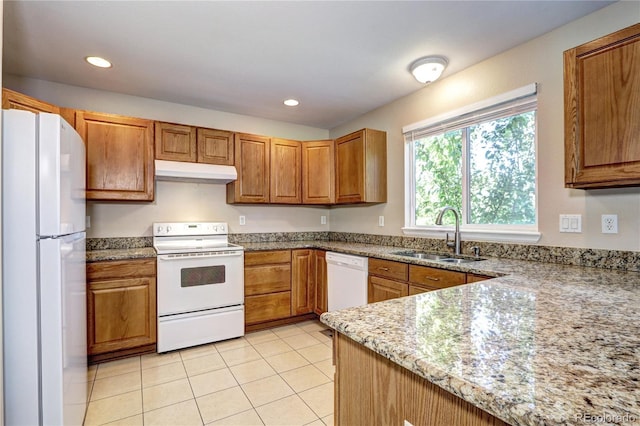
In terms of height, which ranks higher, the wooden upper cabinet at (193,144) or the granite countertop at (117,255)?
the wooden upper cabinet at (193,144)

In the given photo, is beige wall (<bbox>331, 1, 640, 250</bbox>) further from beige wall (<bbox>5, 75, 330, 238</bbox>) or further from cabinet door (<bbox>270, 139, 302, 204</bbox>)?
beige wall (<bbox>5, 75, 330, 238</bbox>)

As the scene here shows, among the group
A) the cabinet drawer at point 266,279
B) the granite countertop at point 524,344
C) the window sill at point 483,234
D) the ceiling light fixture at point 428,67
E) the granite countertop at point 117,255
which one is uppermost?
the ceiling light fixture at point 428,67

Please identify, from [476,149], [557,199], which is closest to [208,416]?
[557,199]

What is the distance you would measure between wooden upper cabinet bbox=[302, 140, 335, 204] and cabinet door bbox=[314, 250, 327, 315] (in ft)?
2.18

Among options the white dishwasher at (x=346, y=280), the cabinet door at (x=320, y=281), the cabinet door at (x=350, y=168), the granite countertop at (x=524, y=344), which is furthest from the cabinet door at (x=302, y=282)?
the granite countertop at (x=524, y=344)

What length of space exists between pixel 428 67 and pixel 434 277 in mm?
Result: 1563

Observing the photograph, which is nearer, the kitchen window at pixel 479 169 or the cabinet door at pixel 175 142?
the kitchen window at pixel 479 169

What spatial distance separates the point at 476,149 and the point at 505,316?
6.54 feet

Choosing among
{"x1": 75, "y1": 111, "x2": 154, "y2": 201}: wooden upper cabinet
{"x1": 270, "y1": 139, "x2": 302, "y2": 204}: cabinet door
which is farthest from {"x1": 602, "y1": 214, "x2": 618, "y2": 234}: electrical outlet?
{"x1": 75, "y1": 111, "x2": 154, "y2": 201}: wooden upper cabinet

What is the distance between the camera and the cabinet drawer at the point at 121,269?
2398 mm

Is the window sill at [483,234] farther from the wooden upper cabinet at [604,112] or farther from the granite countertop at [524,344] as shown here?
the granite countertop at [524,344]

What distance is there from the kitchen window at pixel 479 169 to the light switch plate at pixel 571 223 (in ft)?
0.52

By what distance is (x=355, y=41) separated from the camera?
213 cm

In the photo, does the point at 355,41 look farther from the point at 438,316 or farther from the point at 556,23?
the point at 438,316
